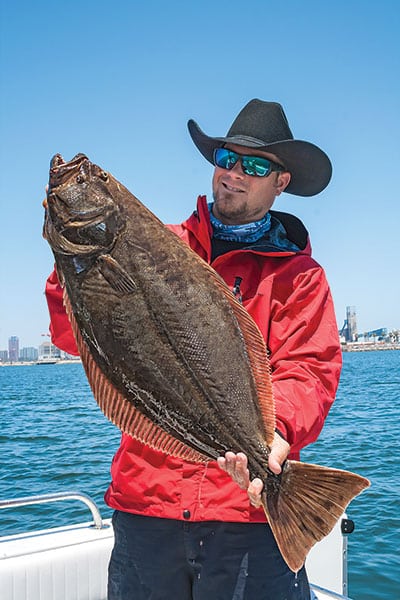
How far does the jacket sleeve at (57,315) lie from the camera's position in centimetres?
291

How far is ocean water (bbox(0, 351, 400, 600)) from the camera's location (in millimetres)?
9305

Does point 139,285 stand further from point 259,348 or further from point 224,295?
point 259,348

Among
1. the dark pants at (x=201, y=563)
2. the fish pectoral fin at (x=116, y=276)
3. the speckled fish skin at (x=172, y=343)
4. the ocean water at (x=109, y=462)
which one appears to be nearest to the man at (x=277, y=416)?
the dark pants at (x=201, y=563)

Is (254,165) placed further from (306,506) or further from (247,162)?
(306,506)

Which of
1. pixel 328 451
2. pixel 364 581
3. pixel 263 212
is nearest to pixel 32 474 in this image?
pixel 328 451

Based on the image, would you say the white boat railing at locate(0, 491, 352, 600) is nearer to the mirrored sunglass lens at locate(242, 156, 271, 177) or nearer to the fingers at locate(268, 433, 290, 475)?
the fingers at locate(268, 433, 290, 475)

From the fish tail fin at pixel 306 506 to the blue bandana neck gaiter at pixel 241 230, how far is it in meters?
1.24

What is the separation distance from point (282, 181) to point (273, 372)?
1137mm

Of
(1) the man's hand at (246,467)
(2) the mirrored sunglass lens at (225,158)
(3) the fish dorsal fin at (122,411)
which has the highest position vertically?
(2) the mirrored sunglass lens at (225,158)

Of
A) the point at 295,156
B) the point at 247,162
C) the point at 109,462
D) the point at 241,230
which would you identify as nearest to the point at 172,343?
the point at 241,230

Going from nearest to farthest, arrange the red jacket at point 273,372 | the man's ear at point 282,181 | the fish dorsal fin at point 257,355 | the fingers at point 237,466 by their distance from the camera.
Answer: the fingers at point 237,466 < the fish dorsal fin at point 257,355 < the red jacket at point 273,372 < the man's ear at point 282,181

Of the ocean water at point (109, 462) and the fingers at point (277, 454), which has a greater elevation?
the fingers at point (277, 454)

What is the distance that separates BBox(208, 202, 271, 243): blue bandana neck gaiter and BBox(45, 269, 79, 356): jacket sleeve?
860 millimetres

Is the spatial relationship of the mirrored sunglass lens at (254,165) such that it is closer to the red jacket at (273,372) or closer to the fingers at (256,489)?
the red jacket at (273,372)
